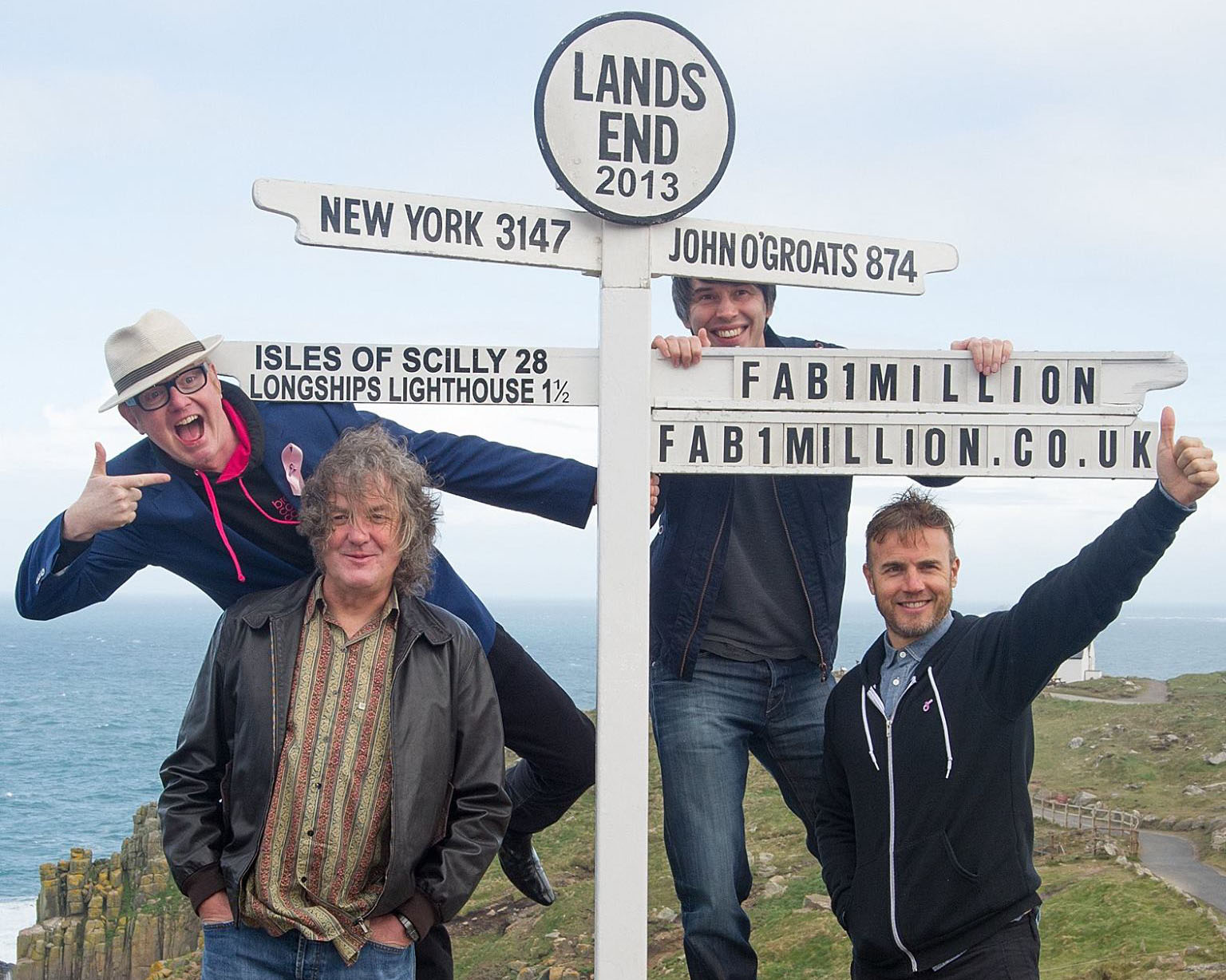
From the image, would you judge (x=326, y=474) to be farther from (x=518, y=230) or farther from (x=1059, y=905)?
(x=1059, y=905)

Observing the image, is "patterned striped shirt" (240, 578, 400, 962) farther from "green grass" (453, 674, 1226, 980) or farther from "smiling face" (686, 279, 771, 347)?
"green grass" (453, 674, 1226, 980)

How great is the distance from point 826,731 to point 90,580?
253 centimetres

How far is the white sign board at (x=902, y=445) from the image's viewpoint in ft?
12.7

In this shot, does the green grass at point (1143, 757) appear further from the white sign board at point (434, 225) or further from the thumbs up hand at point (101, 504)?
the thumbs up hand at point (101, 504)

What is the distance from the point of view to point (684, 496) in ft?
14.1

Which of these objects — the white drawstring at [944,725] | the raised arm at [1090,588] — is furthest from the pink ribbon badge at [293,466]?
the raised arm at [1090,588]

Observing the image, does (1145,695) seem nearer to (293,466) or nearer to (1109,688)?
(1109,688)

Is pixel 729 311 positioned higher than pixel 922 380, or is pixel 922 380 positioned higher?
pixel 729 311

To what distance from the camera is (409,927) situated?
3.22 m

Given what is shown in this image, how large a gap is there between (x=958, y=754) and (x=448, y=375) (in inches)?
→ 79.4

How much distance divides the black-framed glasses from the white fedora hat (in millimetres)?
36

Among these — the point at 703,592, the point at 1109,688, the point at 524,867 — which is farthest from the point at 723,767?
the point at 1109,688

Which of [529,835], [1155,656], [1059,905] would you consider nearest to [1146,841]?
[1059,905]

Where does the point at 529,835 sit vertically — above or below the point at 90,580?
below
